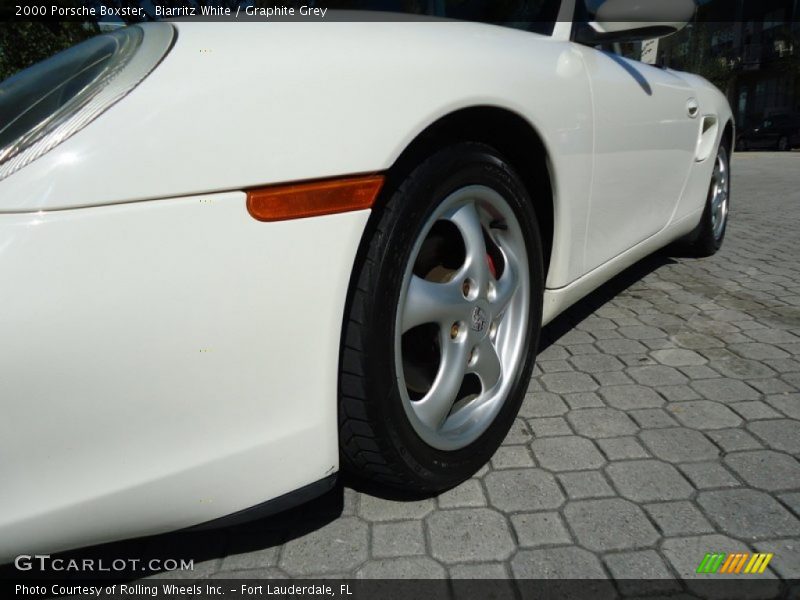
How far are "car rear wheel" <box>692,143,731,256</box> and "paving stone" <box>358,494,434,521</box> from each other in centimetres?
293

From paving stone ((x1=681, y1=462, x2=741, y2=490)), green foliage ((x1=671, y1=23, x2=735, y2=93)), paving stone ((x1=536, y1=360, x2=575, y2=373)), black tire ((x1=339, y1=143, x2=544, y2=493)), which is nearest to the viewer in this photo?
black tire ((x1=339, y1=143, x2=544, y2=493))

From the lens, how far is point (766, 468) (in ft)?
5.21

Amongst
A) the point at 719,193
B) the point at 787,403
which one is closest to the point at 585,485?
the point at 787,403

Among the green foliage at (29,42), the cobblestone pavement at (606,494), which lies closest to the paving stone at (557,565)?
the cobblestone pavement at (606,494)

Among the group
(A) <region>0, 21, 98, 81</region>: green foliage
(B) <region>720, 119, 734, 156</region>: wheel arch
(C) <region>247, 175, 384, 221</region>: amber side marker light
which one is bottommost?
(B) <region>720, 119, 734, 156</region>: wheel arch

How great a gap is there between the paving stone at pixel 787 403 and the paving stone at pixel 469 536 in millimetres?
1099

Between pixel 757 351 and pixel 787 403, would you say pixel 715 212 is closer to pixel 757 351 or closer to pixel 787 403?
pixel 757 351

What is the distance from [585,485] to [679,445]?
0.38 meters

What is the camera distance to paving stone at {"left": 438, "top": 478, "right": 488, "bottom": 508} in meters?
1.50

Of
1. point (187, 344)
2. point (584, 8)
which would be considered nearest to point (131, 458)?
point (187, 344)

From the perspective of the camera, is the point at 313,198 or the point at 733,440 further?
the point at 733,440

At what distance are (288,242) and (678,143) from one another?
7.16 ft

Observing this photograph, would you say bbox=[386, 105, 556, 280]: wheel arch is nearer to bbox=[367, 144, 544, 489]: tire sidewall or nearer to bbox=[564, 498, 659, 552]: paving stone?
bbox=[367, 144, 544, 489]: tire sidewall

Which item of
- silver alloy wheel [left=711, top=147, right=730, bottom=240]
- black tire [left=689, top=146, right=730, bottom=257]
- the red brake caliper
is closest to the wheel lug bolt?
the red brake caliper
